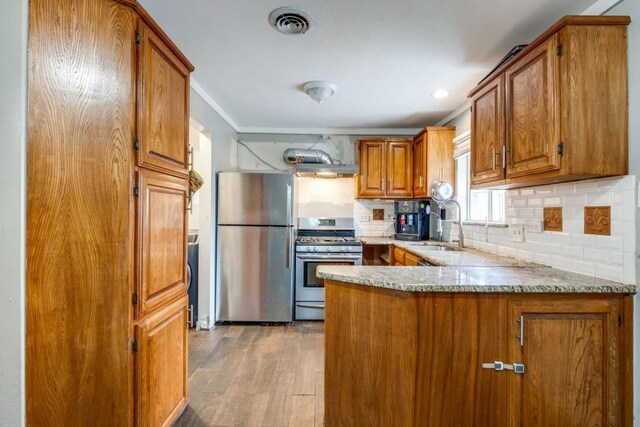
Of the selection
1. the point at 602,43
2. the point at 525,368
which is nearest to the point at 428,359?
the point at 525,368

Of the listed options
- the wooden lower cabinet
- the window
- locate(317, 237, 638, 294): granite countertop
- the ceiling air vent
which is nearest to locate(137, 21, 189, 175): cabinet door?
the ceiling air vent

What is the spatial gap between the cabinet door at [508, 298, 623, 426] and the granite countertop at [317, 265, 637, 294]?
70 mm

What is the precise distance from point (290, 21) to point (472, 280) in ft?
5.71

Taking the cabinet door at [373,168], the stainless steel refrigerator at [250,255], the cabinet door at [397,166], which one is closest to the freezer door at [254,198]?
the stainless steel refrigerator at [250,255]

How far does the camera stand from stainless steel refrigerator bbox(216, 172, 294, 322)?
11.3ft

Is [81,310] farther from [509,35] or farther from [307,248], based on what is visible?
[509,35]

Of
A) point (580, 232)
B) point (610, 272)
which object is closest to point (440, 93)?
point (580, 232)

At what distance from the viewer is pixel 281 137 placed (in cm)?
430

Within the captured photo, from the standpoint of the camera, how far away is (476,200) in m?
3.15

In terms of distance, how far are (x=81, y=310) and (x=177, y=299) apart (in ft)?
1.78

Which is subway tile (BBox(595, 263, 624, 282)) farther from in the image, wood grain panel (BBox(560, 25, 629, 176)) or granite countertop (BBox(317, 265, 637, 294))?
wood grain panel (BBox(560, 25, 629, 176))

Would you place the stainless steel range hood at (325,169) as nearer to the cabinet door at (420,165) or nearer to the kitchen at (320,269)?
the cabinet door at (420,165)

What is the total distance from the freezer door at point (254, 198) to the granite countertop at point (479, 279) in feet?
5.96

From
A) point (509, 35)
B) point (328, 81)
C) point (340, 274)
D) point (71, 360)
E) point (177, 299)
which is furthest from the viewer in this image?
point (328, 81)
